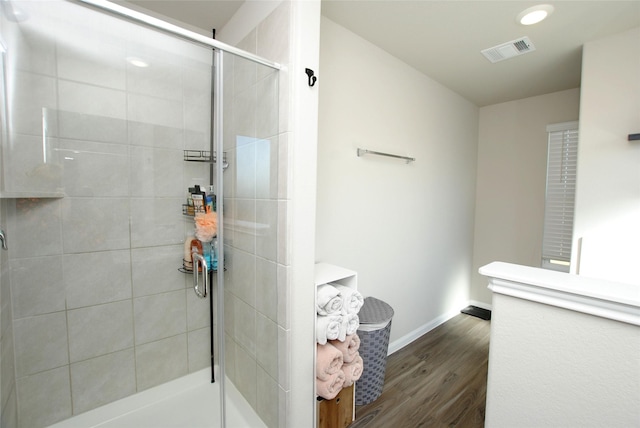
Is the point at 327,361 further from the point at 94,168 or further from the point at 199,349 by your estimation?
the point at 94,168

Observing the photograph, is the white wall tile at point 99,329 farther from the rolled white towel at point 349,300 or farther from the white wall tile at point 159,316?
the rolled white towel at point 349,300

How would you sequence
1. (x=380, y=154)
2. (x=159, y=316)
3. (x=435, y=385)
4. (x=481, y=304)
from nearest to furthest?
(x=159, y=316) < (x=435, y=385) < (x=380, y=154) < (x=481, y=304)

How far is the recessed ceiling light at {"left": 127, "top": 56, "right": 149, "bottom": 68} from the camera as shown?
4.58 feet

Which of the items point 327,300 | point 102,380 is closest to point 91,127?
point 102,380

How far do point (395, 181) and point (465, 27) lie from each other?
1.13 meters

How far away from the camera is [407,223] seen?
2.51 meters

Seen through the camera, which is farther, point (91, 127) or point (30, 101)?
point (91, 127)

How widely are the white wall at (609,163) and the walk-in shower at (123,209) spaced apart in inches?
83.4

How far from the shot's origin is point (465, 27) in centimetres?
182

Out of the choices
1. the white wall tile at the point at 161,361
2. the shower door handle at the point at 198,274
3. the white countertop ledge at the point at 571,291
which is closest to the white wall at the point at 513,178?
the white countertop ledge at the point at 571,291

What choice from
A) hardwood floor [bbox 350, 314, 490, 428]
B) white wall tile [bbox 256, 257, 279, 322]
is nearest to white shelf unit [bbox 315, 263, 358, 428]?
hardwood floor [bbox 350, 314, 490, 428]

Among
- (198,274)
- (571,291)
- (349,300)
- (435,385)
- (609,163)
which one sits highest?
(609,163)

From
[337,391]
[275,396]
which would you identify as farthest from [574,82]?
[275,396]

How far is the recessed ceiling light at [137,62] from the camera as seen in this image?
140 centimetres
